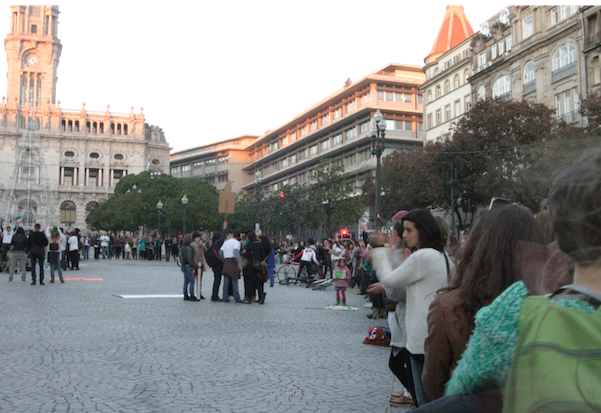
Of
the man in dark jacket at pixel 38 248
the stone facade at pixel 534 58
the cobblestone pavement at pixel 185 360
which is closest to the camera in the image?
the cobblestone pavement at pixel 185 360

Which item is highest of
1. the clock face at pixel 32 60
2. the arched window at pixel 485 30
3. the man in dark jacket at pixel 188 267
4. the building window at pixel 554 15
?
the clock face at pixel 32 60

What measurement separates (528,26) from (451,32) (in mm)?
16669

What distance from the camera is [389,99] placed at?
6188 centimetres

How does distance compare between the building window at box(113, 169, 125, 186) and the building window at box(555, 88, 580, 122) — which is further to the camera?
the building window at box(113, 169, 125, 186)

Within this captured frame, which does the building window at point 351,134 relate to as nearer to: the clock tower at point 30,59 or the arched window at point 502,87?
the arched window at point 502,87

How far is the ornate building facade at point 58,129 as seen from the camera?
88.4 metres

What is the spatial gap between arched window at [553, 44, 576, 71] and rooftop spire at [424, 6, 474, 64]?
18.4 m

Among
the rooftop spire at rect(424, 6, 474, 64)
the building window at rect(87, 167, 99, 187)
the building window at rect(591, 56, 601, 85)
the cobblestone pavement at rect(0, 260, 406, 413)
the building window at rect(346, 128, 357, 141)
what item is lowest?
the cobblestone pavement at rect(0, 260, 406, 413)

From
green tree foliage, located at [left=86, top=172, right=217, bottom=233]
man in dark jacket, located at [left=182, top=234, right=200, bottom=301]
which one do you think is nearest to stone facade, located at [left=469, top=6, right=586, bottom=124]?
man in dark jacket, located at [left=182, top=234, right=200, bottom=301]

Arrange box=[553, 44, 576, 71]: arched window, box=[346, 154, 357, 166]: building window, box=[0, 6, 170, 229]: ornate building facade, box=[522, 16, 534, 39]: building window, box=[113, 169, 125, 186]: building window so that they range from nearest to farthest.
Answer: box=[553, 44, 576, 71]: arched window
box=[522, 16, 534, 39]: building window
box=[346, 154, 357, 166]: building window
box=[0, 6, 170, 229]: ornate building facade
box=[113, 169, 125, 186]: building window

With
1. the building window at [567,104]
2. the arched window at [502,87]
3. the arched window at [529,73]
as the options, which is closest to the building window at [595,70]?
the building window at [567,104]

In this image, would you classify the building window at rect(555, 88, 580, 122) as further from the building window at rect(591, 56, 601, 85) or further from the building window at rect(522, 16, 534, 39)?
the building window at rect(522, 16, 534, 39)

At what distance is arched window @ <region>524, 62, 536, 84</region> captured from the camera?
122ft

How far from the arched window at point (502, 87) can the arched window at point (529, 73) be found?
1837mm
